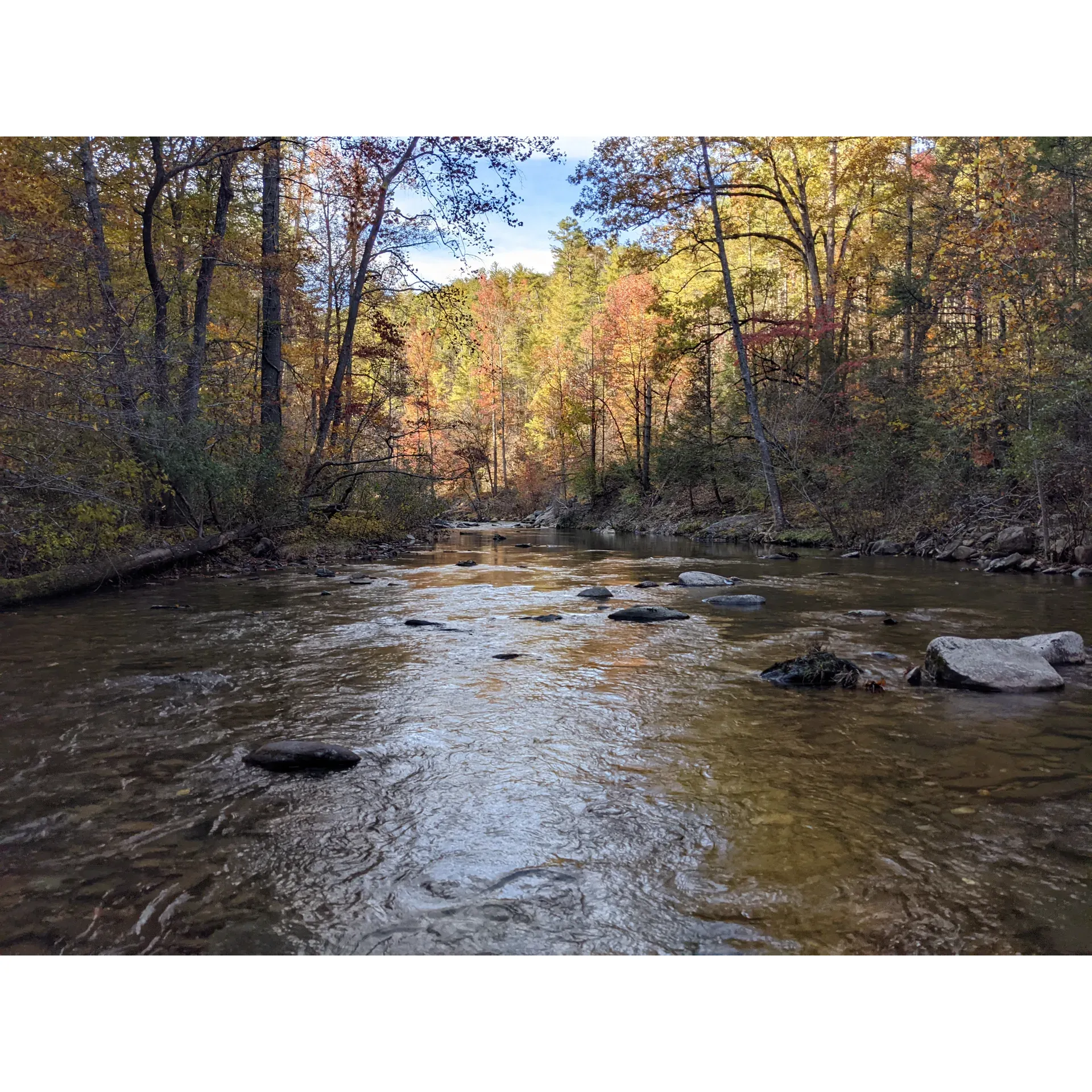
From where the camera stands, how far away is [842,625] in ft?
22.4

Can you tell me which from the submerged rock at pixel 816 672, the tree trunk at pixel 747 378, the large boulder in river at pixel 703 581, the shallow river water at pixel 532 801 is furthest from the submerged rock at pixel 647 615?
the tree trunk at pixel 747 378

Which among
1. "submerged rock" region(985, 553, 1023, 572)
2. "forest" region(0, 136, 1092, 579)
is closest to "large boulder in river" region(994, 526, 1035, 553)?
"forest" region(0, 136, 1092, 579)

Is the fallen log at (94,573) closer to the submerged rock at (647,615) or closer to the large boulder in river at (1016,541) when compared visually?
the submerged rock at (647,615)

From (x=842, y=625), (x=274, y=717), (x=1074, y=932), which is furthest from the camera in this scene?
(x=842, y=625)

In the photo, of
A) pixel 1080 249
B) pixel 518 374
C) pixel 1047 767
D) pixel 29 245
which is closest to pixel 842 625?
pixel 1047 767

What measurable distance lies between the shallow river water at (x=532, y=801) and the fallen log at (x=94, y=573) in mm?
1740

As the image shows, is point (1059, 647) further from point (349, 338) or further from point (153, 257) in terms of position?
point (349, 338)

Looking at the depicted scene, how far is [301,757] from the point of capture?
3420 millimetres

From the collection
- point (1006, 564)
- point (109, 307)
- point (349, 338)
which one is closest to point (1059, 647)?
point (1006, 564)

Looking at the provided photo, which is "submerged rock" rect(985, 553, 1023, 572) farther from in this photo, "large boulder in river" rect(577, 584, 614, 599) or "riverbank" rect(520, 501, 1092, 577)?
"large boulder in river" rect(577, 584, 614, 599)

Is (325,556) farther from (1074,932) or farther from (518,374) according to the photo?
(518,374)

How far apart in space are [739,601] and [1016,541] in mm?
6311

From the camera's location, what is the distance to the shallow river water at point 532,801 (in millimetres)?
2148

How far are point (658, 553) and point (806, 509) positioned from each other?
17.8ft
